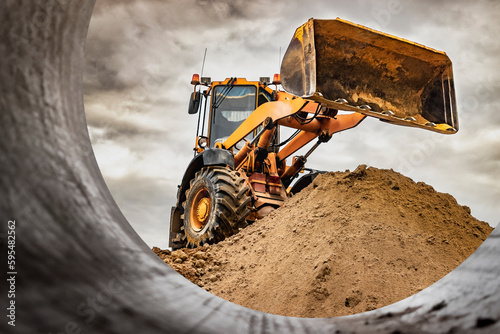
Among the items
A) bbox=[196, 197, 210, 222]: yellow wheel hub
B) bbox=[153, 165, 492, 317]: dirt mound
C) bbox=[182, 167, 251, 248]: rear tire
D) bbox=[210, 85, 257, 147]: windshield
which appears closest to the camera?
bbox=[153, 165, 492, 317]: dirt mound

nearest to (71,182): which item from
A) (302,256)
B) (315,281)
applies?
(315,281)

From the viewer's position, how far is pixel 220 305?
87cm

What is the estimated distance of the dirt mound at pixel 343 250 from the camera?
2.64 m

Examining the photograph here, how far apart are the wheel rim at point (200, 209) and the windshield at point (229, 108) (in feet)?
3.69

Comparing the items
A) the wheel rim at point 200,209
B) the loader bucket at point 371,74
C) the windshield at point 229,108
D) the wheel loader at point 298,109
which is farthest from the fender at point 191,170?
the loader bucket at point 371,74

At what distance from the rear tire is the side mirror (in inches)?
41.6

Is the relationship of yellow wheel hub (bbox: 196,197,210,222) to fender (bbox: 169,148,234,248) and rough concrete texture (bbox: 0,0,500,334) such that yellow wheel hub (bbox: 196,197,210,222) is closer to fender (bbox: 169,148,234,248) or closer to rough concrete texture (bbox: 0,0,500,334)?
fender (bbox: 169,148,234,248)

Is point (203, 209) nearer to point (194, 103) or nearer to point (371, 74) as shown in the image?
point (194, 103)

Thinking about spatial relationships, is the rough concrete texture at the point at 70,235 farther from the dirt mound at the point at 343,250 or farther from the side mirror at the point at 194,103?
the side mirror at the point at 194,103

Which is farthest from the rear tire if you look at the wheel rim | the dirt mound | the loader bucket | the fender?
the loader bucket

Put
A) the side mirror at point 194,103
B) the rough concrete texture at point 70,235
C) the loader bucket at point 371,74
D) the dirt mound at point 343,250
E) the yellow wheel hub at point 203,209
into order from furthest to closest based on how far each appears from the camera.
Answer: the side mirror at point 194,103 → the yellow wheel hub at point 203,209 → the loader bucket at point 371,74 → the dirt mound at point 343,250 → the rough concrete texture at point 70,235

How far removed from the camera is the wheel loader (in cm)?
414

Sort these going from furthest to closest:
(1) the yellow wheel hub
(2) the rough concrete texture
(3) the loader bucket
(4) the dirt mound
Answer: (1) the yellow wheel hub, (3) the loader bucket, (4) the dirt mound, (2) the rough concrete texture

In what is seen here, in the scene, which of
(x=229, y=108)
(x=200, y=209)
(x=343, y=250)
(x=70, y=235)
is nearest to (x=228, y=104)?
(x=229, y=108)
